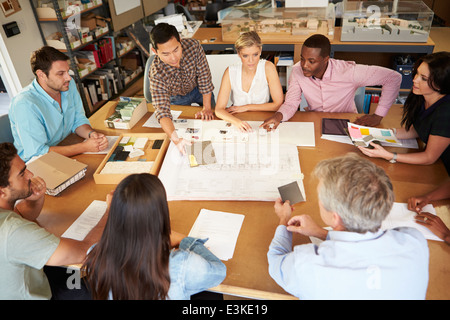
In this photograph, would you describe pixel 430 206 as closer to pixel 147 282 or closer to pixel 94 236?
pixel 147 282

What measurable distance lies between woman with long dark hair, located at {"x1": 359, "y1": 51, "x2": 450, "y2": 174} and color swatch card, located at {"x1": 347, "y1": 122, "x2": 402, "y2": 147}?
0.08 m

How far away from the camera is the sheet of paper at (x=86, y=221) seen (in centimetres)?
136

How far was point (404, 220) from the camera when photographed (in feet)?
4.33

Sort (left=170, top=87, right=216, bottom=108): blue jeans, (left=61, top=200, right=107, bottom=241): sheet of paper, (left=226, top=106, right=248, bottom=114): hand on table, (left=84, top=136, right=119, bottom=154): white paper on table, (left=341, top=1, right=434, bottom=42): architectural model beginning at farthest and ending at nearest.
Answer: (left=341, top=1, right=434, bottom=42): architectural model, (left=170, top=87, right=216, bottom=108): blue jeans, (left=226, top=106, right=248, bottom=114): hand on table, (left=84, top=136, right=119, bottom=154): white paper on table, (left=61, top=200, right=107, bottom=241): sheet of paper

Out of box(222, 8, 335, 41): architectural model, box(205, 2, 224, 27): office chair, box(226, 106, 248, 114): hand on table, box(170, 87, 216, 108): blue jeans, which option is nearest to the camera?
box(226, 106, 248, 114): hand on table

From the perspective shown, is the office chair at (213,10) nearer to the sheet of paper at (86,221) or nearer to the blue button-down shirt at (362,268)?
the sheet of paper at (86,221)

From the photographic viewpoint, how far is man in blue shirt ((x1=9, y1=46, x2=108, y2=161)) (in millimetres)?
1835

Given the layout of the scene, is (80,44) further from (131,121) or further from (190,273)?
(190,273)

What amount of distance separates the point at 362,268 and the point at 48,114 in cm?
190

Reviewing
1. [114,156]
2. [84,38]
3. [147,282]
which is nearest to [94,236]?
[147,282]

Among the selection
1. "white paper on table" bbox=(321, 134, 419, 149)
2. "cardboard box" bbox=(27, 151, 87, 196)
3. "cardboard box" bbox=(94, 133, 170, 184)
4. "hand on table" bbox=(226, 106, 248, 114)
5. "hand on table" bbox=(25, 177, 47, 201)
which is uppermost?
"hand on table" bbox=(25, 177, 47, 201)

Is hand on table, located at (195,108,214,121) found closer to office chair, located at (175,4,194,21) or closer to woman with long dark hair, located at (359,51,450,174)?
woman with long dark hair, located at (359,51,450,174)

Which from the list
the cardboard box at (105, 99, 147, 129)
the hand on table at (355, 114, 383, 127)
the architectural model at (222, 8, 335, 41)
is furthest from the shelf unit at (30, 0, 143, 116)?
the hand on table at (355, 114, 383, 127)

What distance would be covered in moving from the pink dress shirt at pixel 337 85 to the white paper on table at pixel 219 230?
0.95 meters
